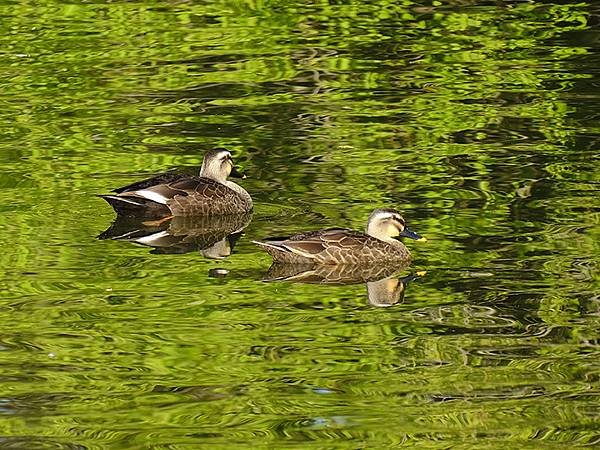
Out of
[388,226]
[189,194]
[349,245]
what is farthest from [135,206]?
[388,226]

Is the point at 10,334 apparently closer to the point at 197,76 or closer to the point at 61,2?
the point at 197,76

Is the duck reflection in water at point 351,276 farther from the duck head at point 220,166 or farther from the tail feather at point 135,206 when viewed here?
the duck head at point 220,166

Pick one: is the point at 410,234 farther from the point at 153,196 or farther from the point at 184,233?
the point at 153,196

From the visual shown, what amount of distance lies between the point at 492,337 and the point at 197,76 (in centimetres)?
907

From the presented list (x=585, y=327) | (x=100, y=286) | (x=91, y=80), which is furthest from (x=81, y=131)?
(x=585, y=327)

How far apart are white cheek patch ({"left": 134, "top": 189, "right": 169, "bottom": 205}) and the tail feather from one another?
34mm

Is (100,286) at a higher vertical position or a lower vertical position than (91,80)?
higher

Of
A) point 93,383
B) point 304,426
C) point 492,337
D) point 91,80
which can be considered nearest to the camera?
point 304,426

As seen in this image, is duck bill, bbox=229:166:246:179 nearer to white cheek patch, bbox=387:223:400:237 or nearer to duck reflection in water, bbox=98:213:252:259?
duck reflection in water, bbox=98:213:252:259

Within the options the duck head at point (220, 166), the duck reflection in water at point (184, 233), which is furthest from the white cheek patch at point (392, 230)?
the duck head at point (220, 166)

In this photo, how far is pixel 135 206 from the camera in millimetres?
13211

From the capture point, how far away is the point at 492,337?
1002cm

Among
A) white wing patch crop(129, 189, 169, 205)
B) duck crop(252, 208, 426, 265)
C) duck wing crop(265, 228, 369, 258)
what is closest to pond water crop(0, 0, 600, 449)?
duck crop(252, 208, 426, 265)

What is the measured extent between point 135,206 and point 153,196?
0.51 ft
